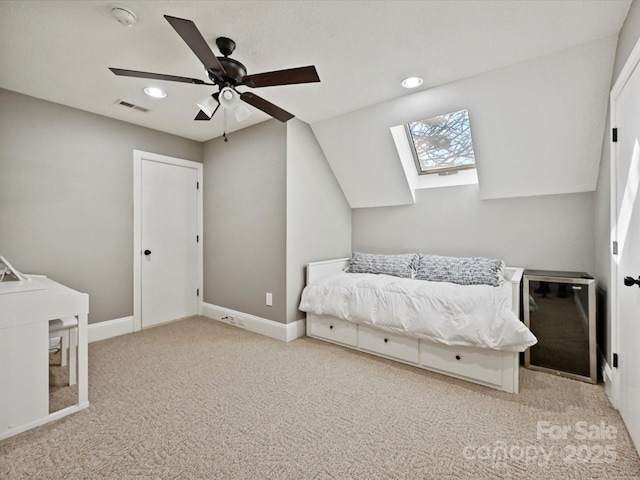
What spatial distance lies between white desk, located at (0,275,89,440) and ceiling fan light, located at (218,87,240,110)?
1.60m

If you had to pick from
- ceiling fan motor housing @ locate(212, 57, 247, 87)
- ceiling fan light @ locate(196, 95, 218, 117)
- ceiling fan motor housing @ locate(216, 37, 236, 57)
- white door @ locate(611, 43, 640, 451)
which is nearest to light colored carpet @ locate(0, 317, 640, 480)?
white door @ locate(611, 43, 640, 451)

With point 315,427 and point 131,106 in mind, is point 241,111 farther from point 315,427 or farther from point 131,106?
point 315,427

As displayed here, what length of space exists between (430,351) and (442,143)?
2196 millimetres

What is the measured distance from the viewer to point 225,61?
190 centimetres

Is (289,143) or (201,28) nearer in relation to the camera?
(201,28)

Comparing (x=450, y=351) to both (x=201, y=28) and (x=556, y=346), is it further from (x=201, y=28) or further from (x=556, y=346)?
(x=201, y=28)

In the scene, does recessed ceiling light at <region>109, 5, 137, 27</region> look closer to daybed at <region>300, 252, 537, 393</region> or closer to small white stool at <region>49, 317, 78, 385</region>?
small white stool at <region>49, 317, 78, 385</region>

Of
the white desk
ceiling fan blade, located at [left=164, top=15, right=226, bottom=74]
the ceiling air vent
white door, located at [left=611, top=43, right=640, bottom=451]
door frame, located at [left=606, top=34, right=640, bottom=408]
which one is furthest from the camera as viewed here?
the ceiling air vent

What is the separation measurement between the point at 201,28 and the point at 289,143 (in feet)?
4.66

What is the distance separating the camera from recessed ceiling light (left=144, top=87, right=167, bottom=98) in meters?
2.64

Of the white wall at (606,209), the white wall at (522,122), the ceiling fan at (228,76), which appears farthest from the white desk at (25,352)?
the white wall at (606,209)

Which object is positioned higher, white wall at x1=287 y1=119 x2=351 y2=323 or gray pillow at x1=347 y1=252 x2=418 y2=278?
white wall at x1=287 y1=119 x2=351 y2=323

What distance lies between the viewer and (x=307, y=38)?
1.96 metres

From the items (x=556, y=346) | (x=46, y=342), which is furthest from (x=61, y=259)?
(x=556, y=346)
